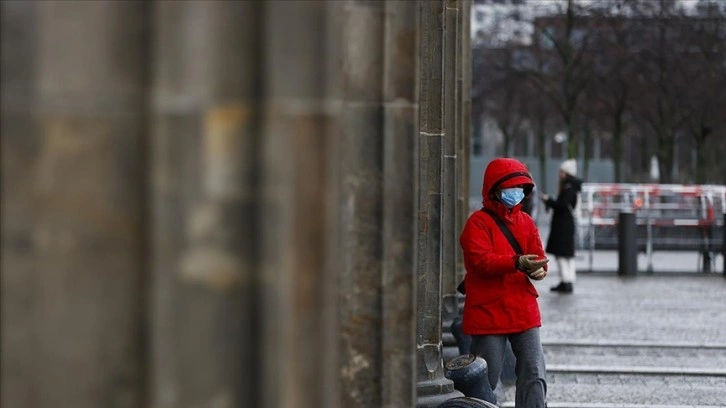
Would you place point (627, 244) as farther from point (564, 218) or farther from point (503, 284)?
point (503, 284)

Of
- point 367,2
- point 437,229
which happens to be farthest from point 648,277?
point 367,2

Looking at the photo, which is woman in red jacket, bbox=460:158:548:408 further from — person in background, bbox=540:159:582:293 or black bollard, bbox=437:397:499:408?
person in background, bbox=540:159:582:293

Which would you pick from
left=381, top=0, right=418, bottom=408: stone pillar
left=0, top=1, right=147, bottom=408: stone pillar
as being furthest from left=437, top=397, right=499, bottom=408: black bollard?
left=0, top=1, right=147, bottom=408: stone pillar

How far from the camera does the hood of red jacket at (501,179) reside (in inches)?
312

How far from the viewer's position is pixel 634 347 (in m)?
14.0

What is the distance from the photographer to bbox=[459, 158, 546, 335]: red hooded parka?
792 centimetres

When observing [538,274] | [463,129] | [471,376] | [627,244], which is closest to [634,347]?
[463,129]

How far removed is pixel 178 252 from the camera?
323 cm

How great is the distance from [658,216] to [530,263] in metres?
21.4

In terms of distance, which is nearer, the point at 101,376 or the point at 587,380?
the point at 101,376

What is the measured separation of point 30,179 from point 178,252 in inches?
13.9

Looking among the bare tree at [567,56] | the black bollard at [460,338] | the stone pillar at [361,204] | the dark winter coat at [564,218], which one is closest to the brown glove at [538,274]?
→ the black bollard at [460,338]

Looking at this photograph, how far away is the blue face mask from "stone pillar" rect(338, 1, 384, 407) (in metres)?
3.72

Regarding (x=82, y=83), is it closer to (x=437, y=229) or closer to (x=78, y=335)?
(x=78, y=335)
